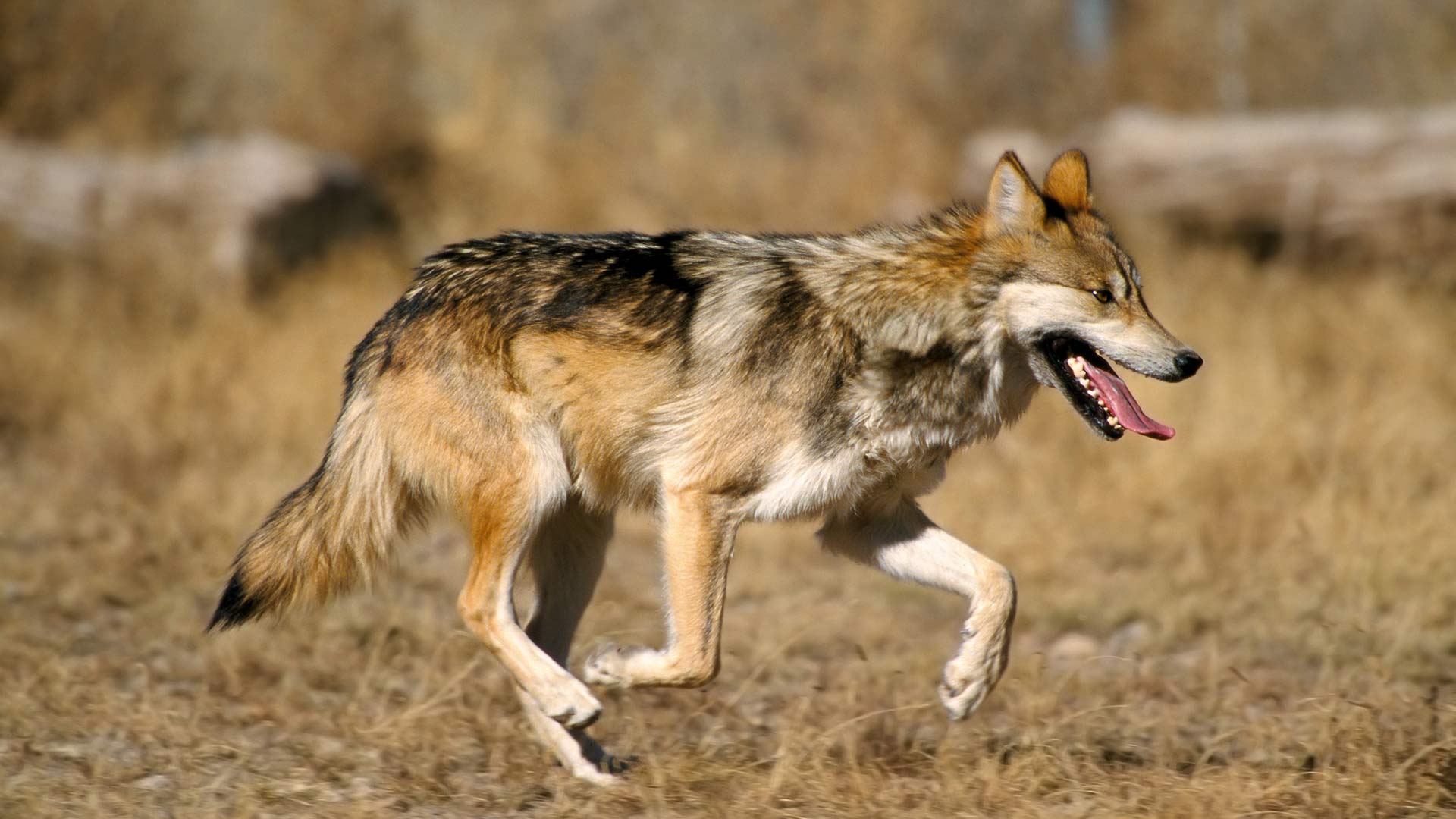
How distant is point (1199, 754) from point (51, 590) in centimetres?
458

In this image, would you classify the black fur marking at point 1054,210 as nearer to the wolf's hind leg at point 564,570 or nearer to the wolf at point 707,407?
the wolf at point 707,407

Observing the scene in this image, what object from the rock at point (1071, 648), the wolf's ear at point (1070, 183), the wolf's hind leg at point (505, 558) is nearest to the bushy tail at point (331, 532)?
the wolf's hind leg at point (505, 558)

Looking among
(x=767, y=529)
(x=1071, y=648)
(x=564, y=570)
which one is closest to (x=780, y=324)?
(x=564, y=570)

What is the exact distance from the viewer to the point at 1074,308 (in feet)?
13.2

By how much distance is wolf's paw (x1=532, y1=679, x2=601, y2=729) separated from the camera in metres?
3.93

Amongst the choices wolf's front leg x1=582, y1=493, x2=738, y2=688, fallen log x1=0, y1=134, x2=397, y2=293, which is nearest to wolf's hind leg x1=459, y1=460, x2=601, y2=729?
wolf's front leg x1=582, y1=493, x2=738, y2=688

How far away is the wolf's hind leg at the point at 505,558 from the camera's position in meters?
4.05

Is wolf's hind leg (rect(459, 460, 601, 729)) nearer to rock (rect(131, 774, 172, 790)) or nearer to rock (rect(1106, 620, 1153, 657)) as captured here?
rock (rect(131, 774, 172, 790))

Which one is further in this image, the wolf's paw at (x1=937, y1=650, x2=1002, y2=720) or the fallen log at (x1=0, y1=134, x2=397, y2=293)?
the fallen log at (x1=0, y1=134, x2=397, y2=293)

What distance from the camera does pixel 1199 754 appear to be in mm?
4371

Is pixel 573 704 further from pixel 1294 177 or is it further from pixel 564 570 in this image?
pixel 1294 177

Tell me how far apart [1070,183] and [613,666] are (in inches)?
82.3

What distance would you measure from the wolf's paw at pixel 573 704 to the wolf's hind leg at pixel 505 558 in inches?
2.4

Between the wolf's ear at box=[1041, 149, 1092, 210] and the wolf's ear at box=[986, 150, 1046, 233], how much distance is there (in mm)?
252
